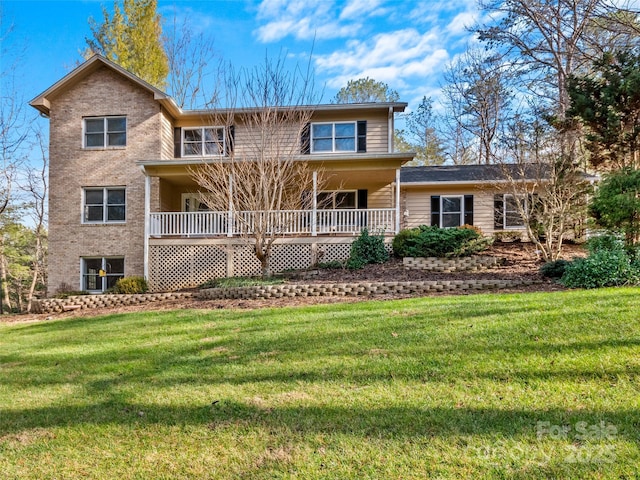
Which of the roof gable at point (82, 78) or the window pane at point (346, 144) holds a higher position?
the roof gable at point (82, 78)

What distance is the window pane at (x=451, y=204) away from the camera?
16.1 metres

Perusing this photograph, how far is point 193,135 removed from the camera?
15.5m

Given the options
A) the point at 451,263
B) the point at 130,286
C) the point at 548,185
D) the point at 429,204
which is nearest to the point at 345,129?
the point at 429,204

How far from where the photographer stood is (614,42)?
14.1 metres

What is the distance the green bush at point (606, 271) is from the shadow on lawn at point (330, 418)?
5734 mm

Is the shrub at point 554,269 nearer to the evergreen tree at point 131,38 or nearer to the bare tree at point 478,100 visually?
the bare tree at point 478,100

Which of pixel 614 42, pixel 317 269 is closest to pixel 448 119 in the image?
pixel 614 42

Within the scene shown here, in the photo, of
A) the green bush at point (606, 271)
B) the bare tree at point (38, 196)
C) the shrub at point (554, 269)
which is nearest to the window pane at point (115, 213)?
the bare tree at point (38, 196)

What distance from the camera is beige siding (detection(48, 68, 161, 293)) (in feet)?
46.0

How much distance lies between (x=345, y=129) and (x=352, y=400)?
13012mm

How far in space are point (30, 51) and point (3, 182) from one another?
20.0 feet

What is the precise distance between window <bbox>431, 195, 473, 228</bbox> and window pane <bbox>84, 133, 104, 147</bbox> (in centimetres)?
1380

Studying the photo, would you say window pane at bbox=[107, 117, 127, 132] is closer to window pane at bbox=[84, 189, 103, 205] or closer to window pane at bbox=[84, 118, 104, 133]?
window pane at bbox=[84, 118, 104, 133]

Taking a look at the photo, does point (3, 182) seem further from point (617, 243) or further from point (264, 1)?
point (617, 243)
